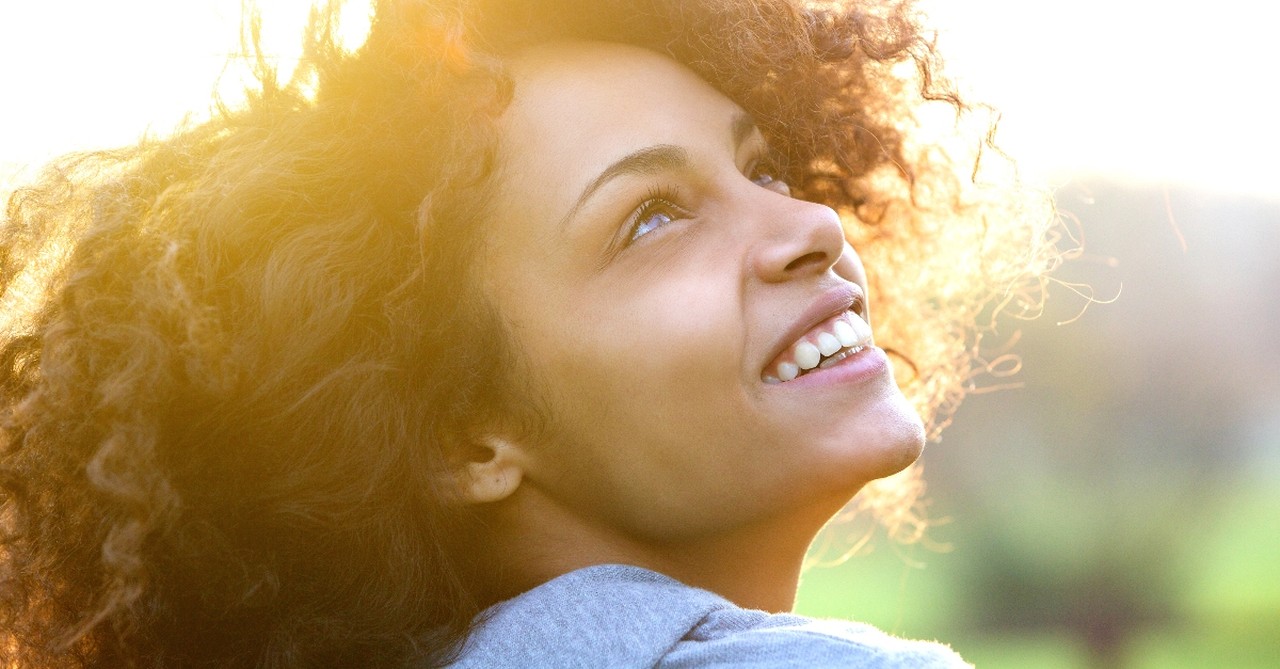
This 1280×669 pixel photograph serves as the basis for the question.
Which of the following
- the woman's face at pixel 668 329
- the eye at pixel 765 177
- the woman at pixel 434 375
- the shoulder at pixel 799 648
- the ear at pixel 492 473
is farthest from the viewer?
the eye at pixel 765 177

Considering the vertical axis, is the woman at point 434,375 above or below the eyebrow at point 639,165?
below

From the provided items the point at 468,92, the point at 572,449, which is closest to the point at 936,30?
the point at 468,92

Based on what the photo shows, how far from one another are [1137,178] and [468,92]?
19.4 feet

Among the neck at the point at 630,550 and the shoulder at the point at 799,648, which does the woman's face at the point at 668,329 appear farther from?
the shoulder at the point at 799,648

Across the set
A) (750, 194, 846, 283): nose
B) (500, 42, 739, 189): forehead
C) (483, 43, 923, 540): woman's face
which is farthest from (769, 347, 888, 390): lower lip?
(500, 42, 739, 189): forehead

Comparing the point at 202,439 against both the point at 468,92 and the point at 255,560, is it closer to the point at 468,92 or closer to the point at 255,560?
the point at 255,560

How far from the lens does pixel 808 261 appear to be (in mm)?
2172

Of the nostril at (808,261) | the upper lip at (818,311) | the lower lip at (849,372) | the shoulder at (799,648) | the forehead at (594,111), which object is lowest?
the shoulder at (799,648)

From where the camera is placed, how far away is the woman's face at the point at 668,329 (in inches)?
79.7

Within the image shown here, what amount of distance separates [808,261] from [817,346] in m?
0.18

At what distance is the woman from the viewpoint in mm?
1887

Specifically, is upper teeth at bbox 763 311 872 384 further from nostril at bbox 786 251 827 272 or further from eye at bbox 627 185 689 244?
eye at bbox 627 185 689 244

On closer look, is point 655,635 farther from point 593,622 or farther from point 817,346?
point 817,346

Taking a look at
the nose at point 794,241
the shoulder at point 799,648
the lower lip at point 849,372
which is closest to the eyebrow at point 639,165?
the nose at point 794,241
